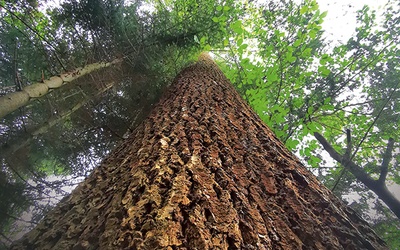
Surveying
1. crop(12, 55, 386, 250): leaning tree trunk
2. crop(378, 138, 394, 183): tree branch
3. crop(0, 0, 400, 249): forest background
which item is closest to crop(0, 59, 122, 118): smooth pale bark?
crop(0, 0, 400, 249): forest background

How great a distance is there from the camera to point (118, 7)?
18.8ft

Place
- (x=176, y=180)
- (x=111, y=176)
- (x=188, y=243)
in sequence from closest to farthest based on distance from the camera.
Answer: (x=188, y=243)
(x=176, y=180)
(x=111, y=176)

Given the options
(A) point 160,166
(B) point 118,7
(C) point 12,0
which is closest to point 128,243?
(A) point 160,166

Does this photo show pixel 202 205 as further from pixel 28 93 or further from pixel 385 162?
pixel 385 162

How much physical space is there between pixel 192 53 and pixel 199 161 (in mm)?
6185

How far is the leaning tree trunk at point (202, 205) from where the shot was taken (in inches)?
32.2

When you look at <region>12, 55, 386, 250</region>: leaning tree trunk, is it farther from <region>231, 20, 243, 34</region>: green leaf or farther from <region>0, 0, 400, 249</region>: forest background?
<region>0, 0, 400, 249</region>: forest background

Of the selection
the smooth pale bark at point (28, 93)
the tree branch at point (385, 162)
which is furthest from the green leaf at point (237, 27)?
the tree branch at point (385, 162)

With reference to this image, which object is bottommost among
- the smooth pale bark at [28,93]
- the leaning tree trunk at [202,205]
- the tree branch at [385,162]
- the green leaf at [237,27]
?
the leaning tree trunk at [202,205]

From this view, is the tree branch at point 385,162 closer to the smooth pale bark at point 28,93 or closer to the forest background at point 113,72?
the forest background at point 113,72

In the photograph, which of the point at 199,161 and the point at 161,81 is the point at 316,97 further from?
the point at 199,161

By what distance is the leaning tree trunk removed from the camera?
2.68ft

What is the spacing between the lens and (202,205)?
92 centimetres

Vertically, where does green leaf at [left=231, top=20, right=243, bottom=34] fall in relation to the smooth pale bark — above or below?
above
